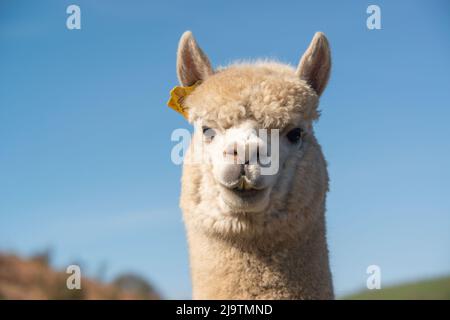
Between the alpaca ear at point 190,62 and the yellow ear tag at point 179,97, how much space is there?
8cm

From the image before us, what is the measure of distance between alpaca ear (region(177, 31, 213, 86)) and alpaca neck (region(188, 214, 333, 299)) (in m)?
1.42

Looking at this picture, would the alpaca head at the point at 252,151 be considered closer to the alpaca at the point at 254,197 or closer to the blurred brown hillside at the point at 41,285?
the alpaca at the point at 254,197

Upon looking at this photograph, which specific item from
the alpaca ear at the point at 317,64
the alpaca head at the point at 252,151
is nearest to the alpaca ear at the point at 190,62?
the alpaca head at the point at 252,151

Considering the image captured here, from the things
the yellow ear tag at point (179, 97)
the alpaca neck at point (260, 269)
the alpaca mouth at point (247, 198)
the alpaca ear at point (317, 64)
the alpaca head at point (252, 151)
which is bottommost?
the alpaca neck at point (260, 269)

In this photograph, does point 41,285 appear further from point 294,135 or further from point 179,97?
point 294,135

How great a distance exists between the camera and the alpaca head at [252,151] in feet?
14.2

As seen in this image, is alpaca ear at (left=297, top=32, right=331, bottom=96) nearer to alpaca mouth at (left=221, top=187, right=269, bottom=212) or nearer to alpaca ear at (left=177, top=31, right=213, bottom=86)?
alpaca ear at (left=177, top=31, right=213, bottom=86)

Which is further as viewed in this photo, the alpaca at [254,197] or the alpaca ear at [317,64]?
the alpaca ear at [317,64]

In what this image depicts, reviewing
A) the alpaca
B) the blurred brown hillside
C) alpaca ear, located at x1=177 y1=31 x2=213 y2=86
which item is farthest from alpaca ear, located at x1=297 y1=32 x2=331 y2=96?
the blurred brown hillside

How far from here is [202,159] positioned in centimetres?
477

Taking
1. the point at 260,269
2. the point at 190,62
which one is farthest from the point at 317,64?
the point at 260,269

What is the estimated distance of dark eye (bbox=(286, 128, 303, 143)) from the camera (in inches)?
187

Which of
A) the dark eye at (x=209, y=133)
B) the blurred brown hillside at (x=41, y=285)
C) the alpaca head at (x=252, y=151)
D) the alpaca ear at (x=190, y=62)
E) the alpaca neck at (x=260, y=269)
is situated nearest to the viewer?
the alpaca head at (x=252, y=151)
